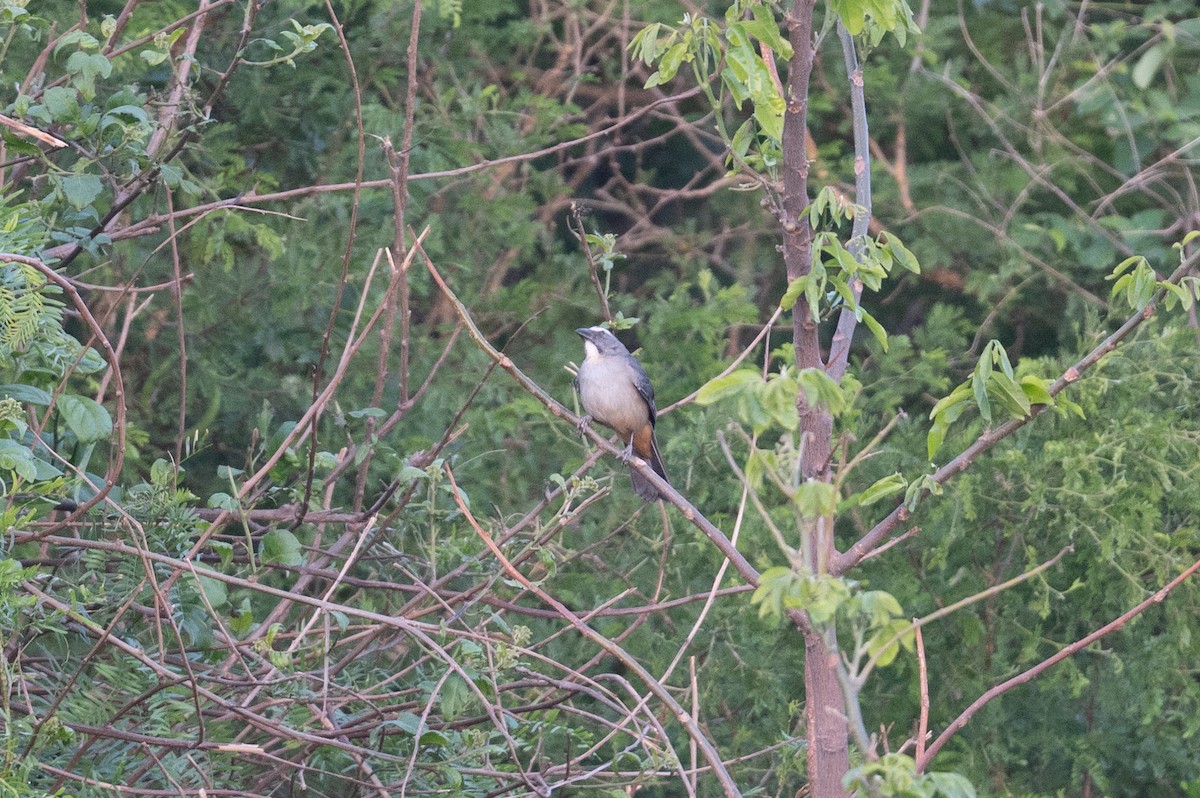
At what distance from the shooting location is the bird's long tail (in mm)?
4980

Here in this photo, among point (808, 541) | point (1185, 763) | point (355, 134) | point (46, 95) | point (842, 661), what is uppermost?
point (46, 95)

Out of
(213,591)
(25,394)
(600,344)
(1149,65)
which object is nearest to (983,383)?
(213,591)

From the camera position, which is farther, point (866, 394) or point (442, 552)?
point (866, 394)

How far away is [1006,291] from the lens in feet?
23.2

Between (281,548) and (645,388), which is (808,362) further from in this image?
(645,388)

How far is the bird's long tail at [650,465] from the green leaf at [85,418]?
1905 mm

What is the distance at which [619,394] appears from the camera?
575cm

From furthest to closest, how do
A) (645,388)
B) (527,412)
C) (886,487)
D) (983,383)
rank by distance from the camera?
(645,388) < (527,412) < (886,487) < (983,383)

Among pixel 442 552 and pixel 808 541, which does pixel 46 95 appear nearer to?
pixel 442 552

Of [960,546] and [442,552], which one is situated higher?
[442,552]

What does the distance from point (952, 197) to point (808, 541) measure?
19.1 ft

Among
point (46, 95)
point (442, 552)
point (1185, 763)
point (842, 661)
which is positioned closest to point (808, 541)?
point (842, 661)

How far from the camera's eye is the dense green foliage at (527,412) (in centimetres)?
332

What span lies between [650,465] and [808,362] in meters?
3.01
